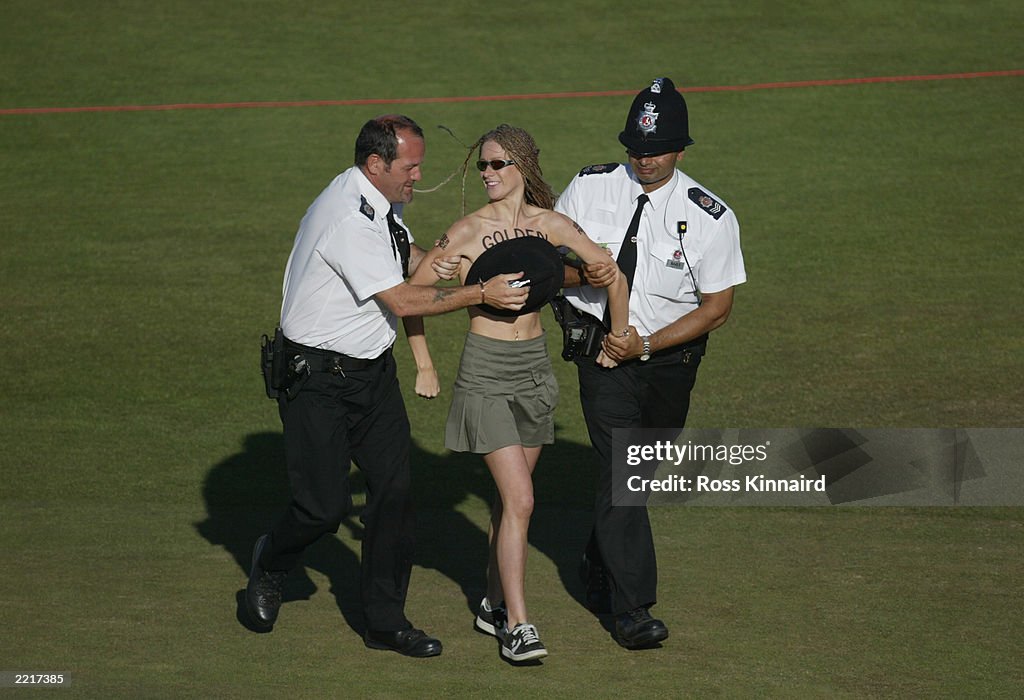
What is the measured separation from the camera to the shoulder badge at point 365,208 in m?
5.85

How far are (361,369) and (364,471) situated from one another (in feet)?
1.53

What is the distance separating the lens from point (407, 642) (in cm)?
591

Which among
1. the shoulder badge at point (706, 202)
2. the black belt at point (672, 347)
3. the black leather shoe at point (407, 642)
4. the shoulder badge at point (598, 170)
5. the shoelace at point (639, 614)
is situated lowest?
the black leather shoe at point (407, 642)

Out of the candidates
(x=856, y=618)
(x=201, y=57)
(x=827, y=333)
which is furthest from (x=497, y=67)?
(x=856, y=618)

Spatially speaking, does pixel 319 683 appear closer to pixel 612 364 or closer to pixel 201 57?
pixel 612 364

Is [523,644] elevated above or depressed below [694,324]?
below

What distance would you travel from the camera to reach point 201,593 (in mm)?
6590

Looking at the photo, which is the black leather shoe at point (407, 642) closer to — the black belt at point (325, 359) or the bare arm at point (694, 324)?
the black belt at point (325, 359)

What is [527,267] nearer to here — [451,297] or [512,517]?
[451,297]

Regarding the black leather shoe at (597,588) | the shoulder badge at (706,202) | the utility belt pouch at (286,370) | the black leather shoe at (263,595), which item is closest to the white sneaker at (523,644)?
the black leather shoe at (597,588)

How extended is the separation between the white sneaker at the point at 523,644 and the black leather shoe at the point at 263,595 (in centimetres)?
107

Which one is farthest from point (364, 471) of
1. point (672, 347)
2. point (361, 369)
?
point (672, 347)

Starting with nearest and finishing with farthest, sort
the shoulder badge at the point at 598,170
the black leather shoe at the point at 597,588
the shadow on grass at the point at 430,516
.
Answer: the black leather shoe at the point at 597,588 < the shoulder badge at the point at 598,170 < the shadow on grass at the point at 430,516

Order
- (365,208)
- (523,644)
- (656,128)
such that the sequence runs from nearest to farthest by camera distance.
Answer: (523,644), (365,208), (656,128)
